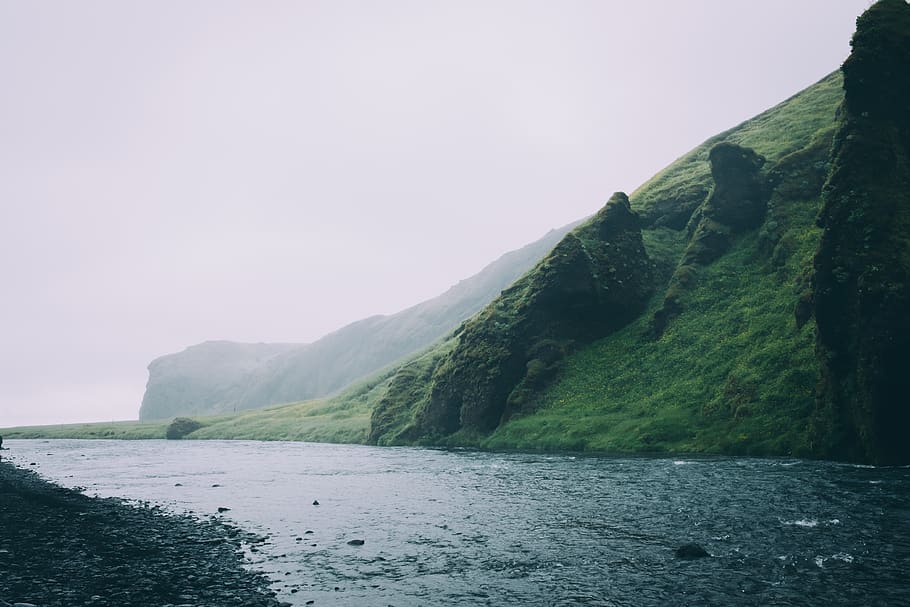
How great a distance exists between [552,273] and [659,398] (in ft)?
104

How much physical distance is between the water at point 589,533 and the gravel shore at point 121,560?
139 cm

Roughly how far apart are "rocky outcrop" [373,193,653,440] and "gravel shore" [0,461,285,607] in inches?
2168

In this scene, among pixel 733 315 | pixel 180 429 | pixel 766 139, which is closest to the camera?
pixel 733 315

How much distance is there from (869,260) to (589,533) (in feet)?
109

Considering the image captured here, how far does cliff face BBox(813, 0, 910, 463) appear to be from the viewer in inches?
1368

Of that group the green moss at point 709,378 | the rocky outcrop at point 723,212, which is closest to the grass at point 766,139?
the rocky outcrop at point 723,212

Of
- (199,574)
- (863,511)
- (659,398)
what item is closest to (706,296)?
(659,398)

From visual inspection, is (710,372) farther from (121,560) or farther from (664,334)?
(121,560)

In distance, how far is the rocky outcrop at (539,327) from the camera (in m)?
79.2

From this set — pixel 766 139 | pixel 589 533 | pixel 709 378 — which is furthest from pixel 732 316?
pixel 766 139

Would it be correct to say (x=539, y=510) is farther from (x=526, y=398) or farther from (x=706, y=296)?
(x=706, y=296)

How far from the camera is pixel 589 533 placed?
21453 millimetres

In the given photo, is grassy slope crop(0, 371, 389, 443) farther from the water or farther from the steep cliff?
the water

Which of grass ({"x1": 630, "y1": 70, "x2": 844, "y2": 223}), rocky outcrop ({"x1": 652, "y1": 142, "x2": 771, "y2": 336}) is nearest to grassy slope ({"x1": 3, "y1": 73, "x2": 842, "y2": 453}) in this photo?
grass ({"x1": 630, "y1": 70, "x2": 844, "y2": 223})
